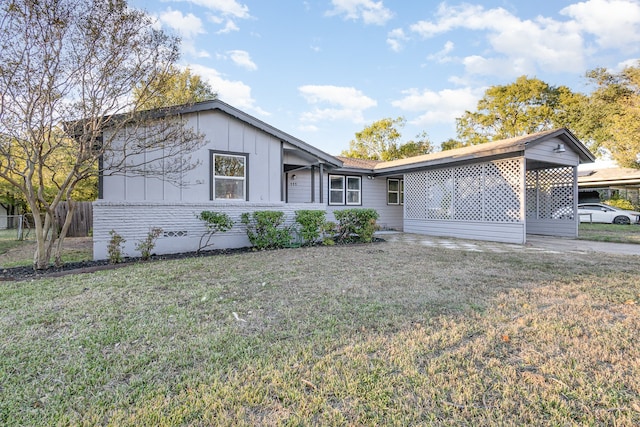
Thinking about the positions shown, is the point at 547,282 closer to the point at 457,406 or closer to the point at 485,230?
the point at 457,406

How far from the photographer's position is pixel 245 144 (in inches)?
335

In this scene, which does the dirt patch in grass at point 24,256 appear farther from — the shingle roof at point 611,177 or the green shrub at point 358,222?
the shingle roof at point 611,177

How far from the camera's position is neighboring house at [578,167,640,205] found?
65.5 ft

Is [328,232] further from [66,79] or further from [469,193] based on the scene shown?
[66,79]

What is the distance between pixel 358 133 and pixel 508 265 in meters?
26.4

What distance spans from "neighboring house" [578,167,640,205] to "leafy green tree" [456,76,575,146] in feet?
14.8

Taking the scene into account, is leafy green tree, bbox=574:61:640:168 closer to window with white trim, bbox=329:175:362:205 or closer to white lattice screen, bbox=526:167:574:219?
white lattice screen, bbox=526:167:574:219

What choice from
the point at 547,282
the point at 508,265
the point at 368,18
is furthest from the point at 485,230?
the point at 368,18

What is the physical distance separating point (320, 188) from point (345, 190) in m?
3.85

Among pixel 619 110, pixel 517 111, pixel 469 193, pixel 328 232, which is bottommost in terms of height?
pixel 328 232

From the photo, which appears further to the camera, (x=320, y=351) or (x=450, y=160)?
(x=450, y=160)

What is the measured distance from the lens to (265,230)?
8.04m

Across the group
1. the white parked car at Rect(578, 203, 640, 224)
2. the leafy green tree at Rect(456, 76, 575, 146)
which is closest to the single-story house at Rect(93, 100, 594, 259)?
the white parked car at Rect(578, 203, 640, 224)

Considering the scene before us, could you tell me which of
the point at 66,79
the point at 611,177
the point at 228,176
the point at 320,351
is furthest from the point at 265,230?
the point at 611,177
